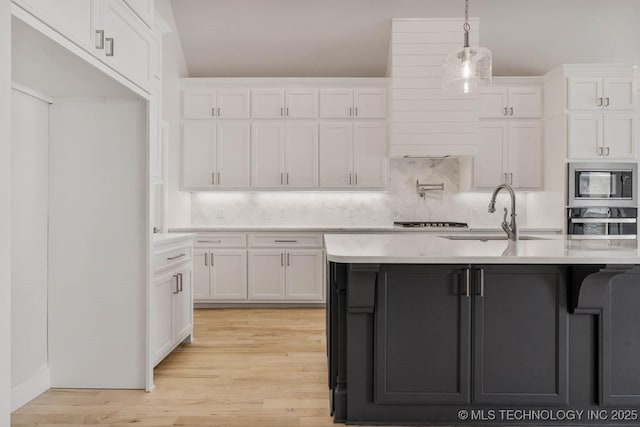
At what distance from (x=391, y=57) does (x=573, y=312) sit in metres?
3.76

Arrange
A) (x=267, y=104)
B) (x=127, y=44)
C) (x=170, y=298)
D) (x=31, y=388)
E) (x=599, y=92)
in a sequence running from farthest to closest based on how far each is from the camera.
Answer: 1. (x=267, y=104)
2. (x=599, y=92)
3. (x=170, y=298)
4. (x=31, y=388)
5. (x=127, y=44)

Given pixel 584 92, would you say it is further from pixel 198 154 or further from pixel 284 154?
pixel 198 154

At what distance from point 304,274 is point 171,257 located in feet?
7.08

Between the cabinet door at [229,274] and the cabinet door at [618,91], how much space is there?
14.2 ft

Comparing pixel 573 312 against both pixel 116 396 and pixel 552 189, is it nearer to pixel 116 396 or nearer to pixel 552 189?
pixel 116 396

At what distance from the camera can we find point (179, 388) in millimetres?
2990

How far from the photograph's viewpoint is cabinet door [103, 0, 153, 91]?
2410 millimetres

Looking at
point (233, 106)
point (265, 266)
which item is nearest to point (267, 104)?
point (233, 106)

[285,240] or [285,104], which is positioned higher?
[285,104]

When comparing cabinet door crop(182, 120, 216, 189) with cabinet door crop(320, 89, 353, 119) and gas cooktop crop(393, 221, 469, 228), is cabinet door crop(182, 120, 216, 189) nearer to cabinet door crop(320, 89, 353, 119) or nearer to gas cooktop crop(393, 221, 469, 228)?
cabinet door crop(320, 89, 353, 119)

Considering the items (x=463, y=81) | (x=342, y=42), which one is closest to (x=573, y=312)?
(x=463, y=81)

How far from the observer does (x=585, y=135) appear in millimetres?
5098

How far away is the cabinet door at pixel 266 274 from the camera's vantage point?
17.7ft

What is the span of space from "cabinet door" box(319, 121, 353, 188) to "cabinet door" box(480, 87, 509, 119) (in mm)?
1573
